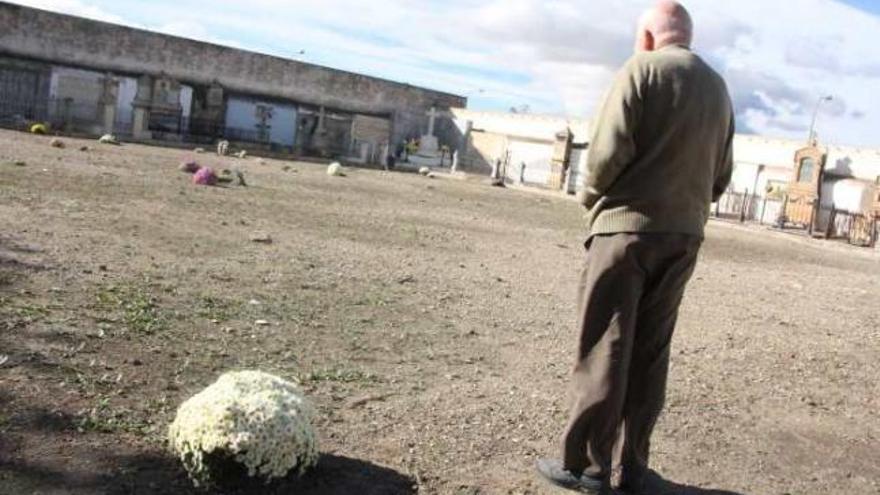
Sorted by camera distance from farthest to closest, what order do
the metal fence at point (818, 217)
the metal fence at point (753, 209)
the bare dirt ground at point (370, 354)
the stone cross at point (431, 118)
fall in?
the stone cross at point (431, 118) < the metal fence at point (753, 209) < the metal fence at point (818, 217) < the bare dirt ground at point (370, 354)

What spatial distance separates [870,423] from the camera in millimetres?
5898

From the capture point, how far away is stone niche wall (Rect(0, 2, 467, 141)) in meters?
38.6

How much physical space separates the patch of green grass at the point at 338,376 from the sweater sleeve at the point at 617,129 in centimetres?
221

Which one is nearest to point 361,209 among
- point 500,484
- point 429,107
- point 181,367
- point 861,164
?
point 181,367

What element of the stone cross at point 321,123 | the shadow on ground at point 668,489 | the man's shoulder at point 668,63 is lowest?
the shadow on ground at point 668,489

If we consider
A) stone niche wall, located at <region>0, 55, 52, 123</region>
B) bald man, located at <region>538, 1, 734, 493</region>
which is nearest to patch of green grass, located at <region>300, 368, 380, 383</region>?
bald man, located at <region>538, 1, 734, 493</region>

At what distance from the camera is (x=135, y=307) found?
636cm

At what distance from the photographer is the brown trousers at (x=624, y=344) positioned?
377 cm

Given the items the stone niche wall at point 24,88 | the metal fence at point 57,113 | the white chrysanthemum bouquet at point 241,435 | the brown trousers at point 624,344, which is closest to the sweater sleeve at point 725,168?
the brown trousers at point 624,344

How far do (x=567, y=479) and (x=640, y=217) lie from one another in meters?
1.20

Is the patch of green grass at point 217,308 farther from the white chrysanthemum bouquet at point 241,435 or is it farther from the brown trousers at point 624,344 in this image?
the brown trousers at point 624,344

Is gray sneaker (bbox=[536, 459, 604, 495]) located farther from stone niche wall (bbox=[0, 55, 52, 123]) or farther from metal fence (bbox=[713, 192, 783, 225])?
stone niche wall (bbox=[0, 55, 52, 123])

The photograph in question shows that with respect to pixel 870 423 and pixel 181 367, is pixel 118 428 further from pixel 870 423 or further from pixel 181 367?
pixel 870 423

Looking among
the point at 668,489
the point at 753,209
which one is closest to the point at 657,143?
the point at 668,489
